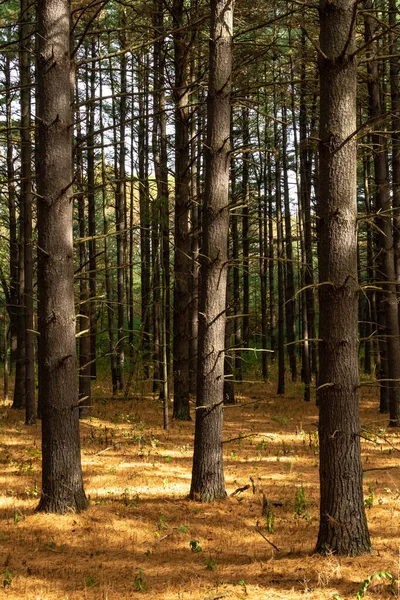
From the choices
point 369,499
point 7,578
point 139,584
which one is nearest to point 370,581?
point 139,584

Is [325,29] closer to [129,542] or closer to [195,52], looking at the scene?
[129,542]

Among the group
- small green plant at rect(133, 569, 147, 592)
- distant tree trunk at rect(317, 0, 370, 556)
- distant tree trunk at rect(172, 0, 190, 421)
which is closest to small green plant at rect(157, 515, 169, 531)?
small green plant at rect(133, 569, 147, 592)

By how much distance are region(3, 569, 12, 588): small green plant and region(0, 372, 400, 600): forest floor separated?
22mm

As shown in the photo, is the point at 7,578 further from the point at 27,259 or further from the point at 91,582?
the point at 27,259

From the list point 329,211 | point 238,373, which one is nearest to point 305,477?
point 329,211

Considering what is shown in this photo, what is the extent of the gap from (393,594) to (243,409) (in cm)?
1328

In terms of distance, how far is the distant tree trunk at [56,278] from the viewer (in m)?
7.27

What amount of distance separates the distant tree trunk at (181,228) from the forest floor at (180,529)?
252cm

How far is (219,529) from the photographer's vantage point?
702 cm

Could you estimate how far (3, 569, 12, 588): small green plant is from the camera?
537 centimetres

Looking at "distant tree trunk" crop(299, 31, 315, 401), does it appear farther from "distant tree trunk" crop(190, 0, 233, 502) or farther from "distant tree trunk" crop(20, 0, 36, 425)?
"distant tree trunk" crop(190, 0, 233, 502)

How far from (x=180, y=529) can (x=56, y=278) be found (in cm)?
342

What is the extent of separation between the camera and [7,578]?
17.9 ft

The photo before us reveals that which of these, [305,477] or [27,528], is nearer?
[27,528]
